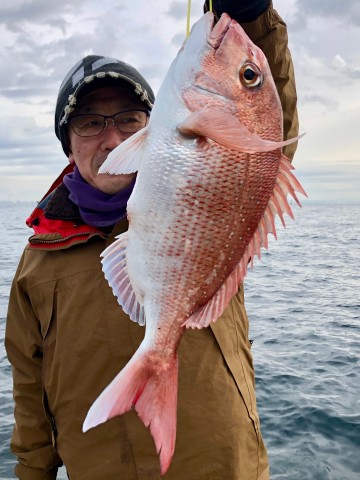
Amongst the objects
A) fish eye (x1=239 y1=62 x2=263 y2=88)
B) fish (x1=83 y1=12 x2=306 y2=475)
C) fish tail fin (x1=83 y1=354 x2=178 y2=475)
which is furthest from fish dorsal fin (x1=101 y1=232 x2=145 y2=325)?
fish eye (x1=239 y1=62 x2=263 y2=88)

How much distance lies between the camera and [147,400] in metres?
1.92

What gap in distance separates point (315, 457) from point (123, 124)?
4.48 meters

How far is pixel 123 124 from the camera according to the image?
271 cm

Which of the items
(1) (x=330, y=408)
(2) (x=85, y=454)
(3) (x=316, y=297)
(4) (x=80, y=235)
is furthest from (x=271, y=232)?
(3) (x=316, y=297)

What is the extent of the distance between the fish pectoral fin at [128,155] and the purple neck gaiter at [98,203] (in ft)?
2.18

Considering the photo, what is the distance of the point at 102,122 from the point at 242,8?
0.90m

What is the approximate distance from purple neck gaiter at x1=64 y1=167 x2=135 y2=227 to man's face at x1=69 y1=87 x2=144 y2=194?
39mm

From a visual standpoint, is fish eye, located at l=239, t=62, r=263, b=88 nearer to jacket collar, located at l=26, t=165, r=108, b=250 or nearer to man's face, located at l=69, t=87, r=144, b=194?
man's face, located at l=69, t=87, r=144, b=194

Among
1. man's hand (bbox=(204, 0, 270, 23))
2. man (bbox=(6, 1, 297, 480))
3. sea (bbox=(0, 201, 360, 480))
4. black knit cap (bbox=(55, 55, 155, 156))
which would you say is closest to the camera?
man's hand (bbox=(204, 0, 270, 23))

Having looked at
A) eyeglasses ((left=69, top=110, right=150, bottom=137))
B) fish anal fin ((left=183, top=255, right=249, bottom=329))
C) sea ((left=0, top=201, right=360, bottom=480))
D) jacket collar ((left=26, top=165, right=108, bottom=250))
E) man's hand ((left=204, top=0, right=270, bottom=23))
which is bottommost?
sea ((left=0, top=201, right=360, bottom=480))

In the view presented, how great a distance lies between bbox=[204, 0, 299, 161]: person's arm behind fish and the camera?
2.26m

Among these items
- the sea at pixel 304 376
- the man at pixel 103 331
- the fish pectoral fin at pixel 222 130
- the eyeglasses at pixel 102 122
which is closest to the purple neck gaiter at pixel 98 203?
the man at pixel 103 331

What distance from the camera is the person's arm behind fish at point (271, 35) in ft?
7.40

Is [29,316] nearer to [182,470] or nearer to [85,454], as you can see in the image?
[85,454]
